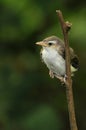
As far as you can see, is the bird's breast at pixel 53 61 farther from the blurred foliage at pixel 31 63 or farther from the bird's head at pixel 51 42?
the blurred foliage at pixel 31 63

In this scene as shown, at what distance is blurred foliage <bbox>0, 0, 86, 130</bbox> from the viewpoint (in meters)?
4.36

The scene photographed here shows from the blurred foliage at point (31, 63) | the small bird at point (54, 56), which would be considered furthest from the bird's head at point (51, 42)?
the blurred foliage at point (31, 63)

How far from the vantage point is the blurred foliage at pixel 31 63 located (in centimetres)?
436

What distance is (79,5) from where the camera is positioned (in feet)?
16.0

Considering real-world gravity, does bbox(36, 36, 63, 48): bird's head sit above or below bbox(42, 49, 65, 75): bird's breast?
above

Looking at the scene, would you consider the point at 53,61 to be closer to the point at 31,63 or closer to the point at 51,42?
the point at 51,42

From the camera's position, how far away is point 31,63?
4.78 metres

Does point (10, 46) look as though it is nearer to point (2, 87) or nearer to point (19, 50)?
point (19, 50)

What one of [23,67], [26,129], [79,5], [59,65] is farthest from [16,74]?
[59,65]

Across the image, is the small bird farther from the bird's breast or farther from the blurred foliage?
the blurred foliage

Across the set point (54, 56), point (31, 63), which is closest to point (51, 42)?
point (54, 56)

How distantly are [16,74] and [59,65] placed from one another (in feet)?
8.07

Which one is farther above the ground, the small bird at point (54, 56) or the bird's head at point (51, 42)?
the bird's head at point (51, 42)

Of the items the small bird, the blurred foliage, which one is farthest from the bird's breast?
the blurred foliage
